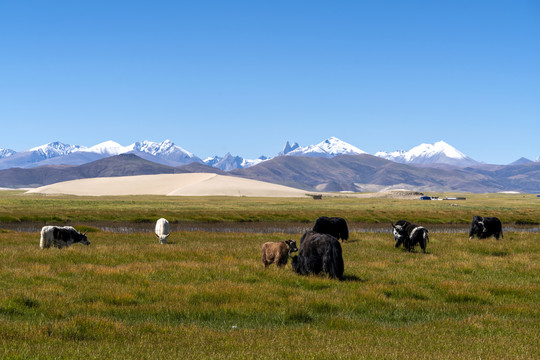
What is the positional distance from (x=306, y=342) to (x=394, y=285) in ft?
24.2

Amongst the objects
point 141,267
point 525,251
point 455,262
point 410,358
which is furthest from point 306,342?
point 525,251

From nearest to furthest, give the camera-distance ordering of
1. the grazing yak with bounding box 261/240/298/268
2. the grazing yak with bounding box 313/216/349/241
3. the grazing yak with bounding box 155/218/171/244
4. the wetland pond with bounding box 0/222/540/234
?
the grazing yak with bounding box 261/240/298/268, the grazing yak with bounding box 155/218/171/244, the grazing yak with bounding box 313/216/349/241, the wetland pond with bounding box 0/222/540/234

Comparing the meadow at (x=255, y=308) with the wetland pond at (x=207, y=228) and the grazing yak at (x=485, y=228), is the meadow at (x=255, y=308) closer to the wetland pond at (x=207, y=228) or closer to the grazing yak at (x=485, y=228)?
the grazing yak at (x=485, y=228)

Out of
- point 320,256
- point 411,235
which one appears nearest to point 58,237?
point 320,256

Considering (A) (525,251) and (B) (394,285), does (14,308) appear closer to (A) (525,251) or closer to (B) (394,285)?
(B) (394,285)

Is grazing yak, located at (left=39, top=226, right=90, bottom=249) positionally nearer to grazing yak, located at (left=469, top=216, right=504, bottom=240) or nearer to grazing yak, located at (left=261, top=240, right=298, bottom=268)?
grazing yak, located at (left=261, top=240, right=298, bottom=268)

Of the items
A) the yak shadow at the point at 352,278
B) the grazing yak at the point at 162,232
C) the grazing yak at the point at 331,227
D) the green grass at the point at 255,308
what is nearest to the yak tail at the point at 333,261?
the yak shadow at the point at 352,278

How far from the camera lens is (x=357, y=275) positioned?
1877 centimetres

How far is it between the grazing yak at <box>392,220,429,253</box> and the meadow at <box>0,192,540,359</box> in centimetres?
375

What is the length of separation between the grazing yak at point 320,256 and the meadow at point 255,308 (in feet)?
2.02

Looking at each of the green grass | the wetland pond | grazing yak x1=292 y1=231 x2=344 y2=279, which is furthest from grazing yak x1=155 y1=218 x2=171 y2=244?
grazing yak x1=292 y1=231 x2=344 y2=279

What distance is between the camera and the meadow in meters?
9.44

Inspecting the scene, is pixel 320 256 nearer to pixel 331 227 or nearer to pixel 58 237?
pixel 331 227

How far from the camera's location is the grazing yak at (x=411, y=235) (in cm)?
2731
